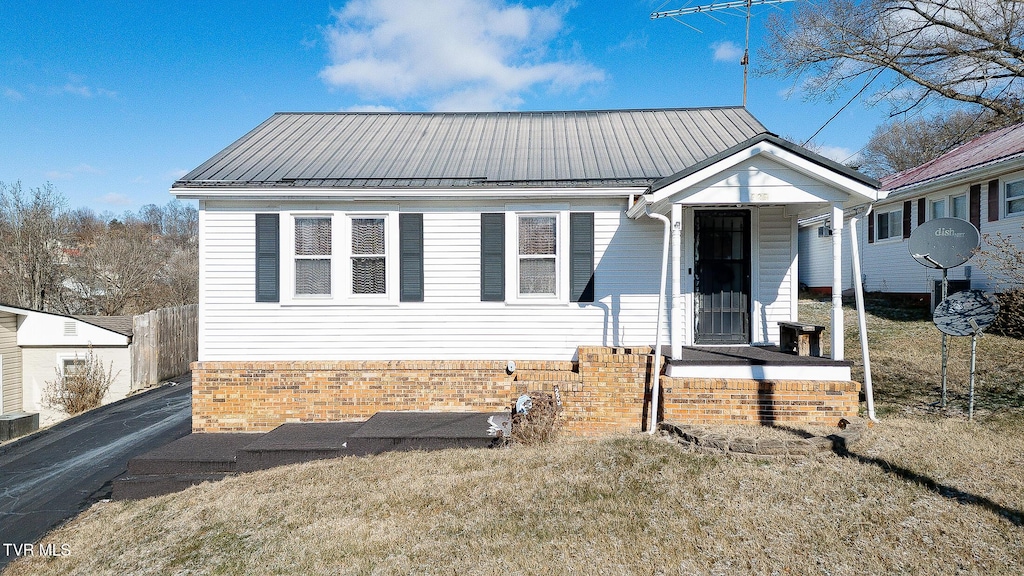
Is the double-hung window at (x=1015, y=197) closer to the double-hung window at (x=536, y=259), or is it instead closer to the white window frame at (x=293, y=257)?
the double-hung window at (x=536, y=259)

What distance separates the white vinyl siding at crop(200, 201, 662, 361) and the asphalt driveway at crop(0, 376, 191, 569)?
231 centimetres

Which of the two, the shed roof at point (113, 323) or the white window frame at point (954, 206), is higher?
the white window frame at point (954, 206)

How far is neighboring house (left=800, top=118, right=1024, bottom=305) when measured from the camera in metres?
11.2

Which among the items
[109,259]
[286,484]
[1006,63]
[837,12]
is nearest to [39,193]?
[109,259]

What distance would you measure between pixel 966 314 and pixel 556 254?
529cm

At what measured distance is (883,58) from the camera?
1002 cm

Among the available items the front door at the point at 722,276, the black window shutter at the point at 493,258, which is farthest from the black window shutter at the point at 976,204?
the black window shutter at the point at 493,258

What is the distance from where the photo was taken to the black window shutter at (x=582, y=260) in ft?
24.7

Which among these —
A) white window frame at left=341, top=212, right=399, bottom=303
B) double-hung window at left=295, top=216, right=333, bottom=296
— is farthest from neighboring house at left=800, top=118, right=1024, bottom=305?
double-hung window at left=295, top=216, right=333, bottom=296

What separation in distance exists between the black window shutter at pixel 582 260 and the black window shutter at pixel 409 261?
220 centimetres

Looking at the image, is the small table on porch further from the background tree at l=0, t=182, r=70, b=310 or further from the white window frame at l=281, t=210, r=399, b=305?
the background tree at l=0, t=182, r=70, b=310

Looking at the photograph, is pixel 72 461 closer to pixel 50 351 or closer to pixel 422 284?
pixel 422 284

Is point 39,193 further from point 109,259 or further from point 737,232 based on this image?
point 737,232

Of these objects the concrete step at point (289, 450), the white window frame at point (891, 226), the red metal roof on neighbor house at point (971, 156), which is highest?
the red metal roof on neighbor house at point (971, 156)
